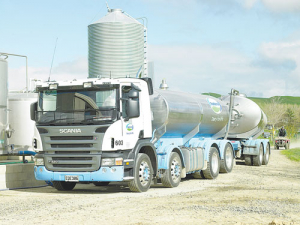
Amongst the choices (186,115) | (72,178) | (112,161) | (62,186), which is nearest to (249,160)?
(186,115)

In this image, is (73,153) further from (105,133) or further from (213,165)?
(213,165)

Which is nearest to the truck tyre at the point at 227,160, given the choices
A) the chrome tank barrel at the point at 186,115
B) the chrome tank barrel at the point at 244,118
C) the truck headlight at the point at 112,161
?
the chrome tank barrel at the point at 186,115

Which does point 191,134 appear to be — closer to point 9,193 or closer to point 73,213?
point 9,193

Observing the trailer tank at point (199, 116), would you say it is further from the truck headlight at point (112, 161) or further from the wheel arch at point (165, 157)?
the truck headlight at point (112, 161)

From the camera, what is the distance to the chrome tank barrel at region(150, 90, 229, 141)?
1421cm

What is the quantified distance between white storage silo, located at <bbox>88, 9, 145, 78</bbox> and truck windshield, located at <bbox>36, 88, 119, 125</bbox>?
1767 centimetres

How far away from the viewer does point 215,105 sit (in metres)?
18.7

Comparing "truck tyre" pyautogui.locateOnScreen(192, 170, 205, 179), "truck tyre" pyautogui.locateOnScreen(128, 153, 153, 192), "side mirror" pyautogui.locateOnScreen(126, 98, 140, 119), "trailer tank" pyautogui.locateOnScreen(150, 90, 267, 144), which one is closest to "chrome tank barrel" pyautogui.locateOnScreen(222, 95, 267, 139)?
"trailer tank" pyautogui.locateOnScreen(150, 90, 267, 144)

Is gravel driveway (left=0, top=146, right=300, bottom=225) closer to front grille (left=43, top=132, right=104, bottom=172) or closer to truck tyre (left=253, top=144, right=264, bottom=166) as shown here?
front grille (left=43, top=132, right=104, bottom=172)

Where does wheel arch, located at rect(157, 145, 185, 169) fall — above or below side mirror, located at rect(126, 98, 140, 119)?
below

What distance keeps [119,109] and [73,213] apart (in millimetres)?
3254

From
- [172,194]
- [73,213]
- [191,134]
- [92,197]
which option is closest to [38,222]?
[73,213]

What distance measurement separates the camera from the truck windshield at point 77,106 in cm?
1204

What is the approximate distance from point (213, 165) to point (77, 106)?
22.8 ft
